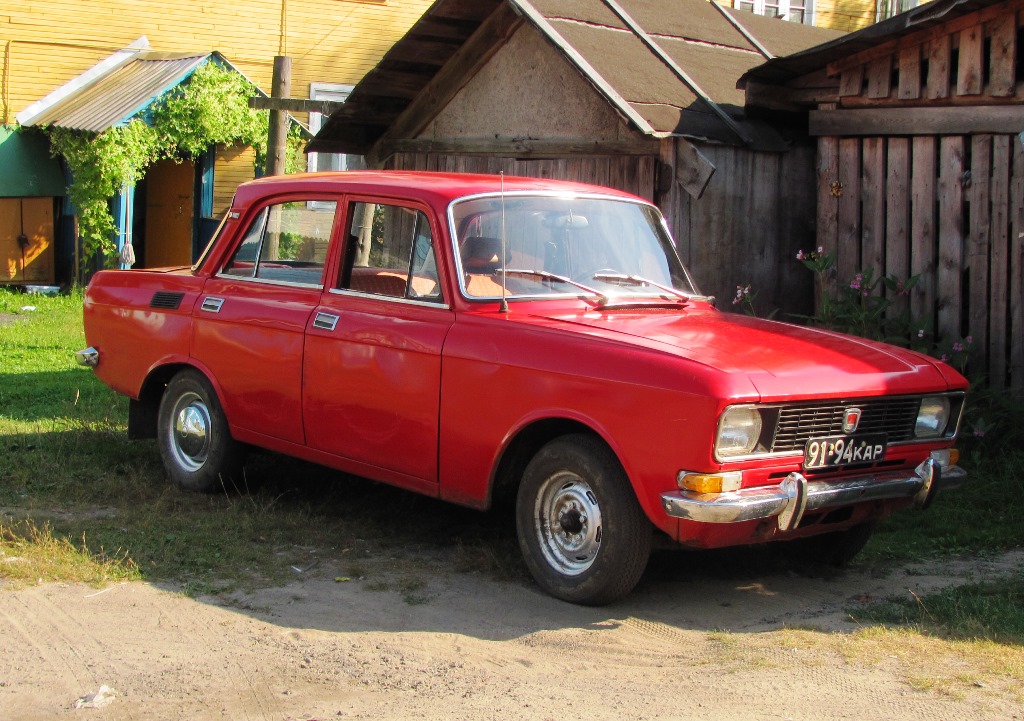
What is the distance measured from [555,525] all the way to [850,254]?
4.70 m

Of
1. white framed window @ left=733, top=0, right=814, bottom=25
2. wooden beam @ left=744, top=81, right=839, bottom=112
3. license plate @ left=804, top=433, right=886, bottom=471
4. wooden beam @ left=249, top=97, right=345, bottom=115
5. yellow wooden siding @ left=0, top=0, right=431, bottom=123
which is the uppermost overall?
white framed window @ left=733, top=0, right=814, bottom=25

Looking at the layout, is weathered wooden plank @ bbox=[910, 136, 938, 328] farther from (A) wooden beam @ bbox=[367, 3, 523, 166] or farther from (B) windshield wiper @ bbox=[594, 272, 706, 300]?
(A) wooden beam @ bbox=[367, 3, 523, 166]

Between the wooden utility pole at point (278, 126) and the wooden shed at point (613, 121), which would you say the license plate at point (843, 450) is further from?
the wooden utility pole at point (278, 126)

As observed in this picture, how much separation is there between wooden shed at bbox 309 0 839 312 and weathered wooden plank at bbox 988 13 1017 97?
1.99m

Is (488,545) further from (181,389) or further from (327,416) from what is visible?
(181,389)

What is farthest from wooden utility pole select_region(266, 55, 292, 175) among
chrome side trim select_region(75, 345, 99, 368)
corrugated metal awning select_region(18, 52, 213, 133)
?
corrugated metal awning select_region(18, 52, 213, 133)

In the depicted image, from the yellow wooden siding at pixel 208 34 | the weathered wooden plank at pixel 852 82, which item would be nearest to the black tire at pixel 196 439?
the weathered wooden plank at pixel 852 82

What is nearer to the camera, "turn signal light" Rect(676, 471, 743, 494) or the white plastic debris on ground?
the white plastic debris on ground

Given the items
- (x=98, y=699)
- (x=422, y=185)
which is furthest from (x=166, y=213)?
(x=98, y=699)

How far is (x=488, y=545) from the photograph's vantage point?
20.6 feet

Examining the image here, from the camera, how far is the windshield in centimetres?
597

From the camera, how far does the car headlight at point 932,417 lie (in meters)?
5.62

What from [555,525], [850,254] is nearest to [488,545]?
[555,525]

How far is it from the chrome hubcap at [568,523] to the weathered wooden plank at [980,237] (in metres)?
4.36
